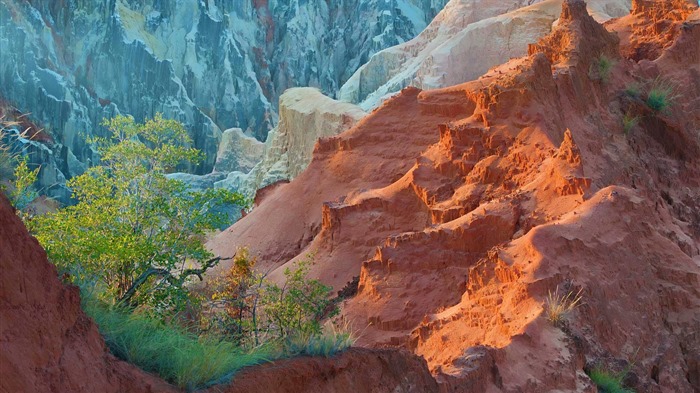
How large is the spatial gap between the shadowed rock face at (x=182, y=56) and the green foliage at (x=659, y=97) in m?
35.7

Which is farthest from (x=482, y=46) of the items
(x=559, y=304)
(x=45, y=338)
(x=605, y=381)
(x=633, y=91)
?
(x=45, y=338)

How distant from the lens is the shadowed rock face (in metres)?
60.3

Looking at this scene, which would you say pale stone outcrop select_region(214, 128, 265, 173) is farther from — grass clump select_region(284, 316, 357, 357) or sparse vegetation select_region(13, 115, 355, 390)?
grass clump select_region(284, 316, 357, 357)

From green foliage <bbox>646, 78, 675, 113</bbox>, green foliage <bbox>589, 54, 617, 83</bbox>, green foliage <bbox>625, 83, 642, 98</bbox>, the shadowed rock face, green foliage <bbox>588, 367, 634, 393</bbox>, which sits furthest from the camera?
the shadowed rock face

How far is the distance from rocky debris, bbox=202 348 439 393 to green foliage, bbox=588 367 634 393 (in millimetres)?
3108

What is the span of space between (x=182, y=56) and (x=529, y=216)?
62210mm

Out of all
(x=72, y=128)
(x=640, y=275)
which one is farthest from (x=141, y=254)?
(x=72, y=128)

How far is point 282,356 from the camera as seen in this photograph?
7984 mm

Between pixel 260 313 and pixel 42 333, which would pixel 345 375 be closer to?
pixel 42 333

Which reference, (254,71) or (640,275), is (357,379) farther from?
(254,71)

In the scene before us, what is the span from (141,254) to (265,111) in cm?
6784

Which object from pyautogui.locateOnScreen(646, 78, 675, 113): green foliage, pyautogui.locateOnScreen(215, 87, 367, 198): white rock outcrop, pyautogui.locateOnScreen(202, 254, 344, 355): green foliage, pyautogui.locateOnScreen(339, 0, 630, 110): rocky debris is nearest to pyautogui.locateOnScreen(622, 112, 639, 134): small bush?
pyautogui.locateOnScreen(646, 78, 675, 113): green foliage

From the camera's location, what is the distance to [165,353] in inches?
284

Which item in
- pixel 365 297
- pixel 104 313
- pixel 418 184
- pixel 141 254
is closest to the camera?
pixel 104 313
